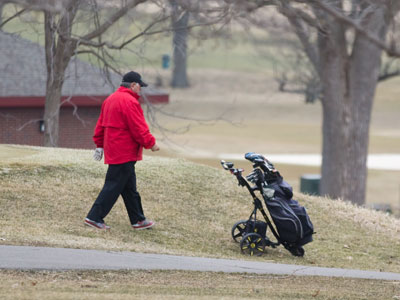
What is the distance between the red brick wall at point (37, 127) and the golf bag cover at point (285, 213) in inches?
473

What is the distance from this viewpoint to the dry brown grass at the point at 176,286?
7660 millimetres

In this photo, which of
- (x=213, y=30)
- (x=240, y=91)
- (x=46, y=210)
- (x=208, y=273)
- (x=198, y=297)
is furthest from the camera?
(x=240, y=91)

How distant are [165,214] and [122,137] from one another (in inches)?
94.2

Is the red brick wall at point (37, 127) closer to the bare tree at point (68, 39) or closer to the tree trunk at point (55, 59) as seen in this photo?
the tree trunk at point (55, 59)

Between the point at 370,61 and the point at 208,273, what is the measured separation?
13.8 metres

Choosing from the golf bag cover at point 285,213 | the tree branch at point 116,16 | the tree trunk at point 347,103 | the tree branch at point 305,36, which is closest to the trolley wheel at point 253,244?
the golf bag cover at point 285,213

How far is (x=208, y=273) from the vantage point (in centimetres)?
920

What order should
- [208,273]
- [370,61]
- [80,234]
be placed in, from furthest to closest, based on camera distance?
[370,61]
[80,234]
[208,273]

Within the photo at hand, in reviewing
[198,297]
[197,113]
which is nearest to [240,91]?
[197,113]

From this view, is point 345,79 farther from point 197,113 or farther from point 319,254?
point 197,113

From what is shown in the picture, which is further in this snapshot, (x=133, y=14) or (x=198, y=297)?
(x=133, y=14)

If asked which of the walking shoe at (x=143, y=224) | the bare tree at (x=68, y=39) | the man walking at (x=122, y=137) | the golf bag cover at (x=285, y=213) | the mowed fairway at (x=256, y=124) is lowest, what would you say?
the mowed fairway at (x=256, y=124)

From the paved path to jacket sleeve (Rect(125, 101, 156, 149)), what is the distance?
4.66 feet

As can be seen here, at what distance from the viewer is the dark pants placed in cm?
1041
